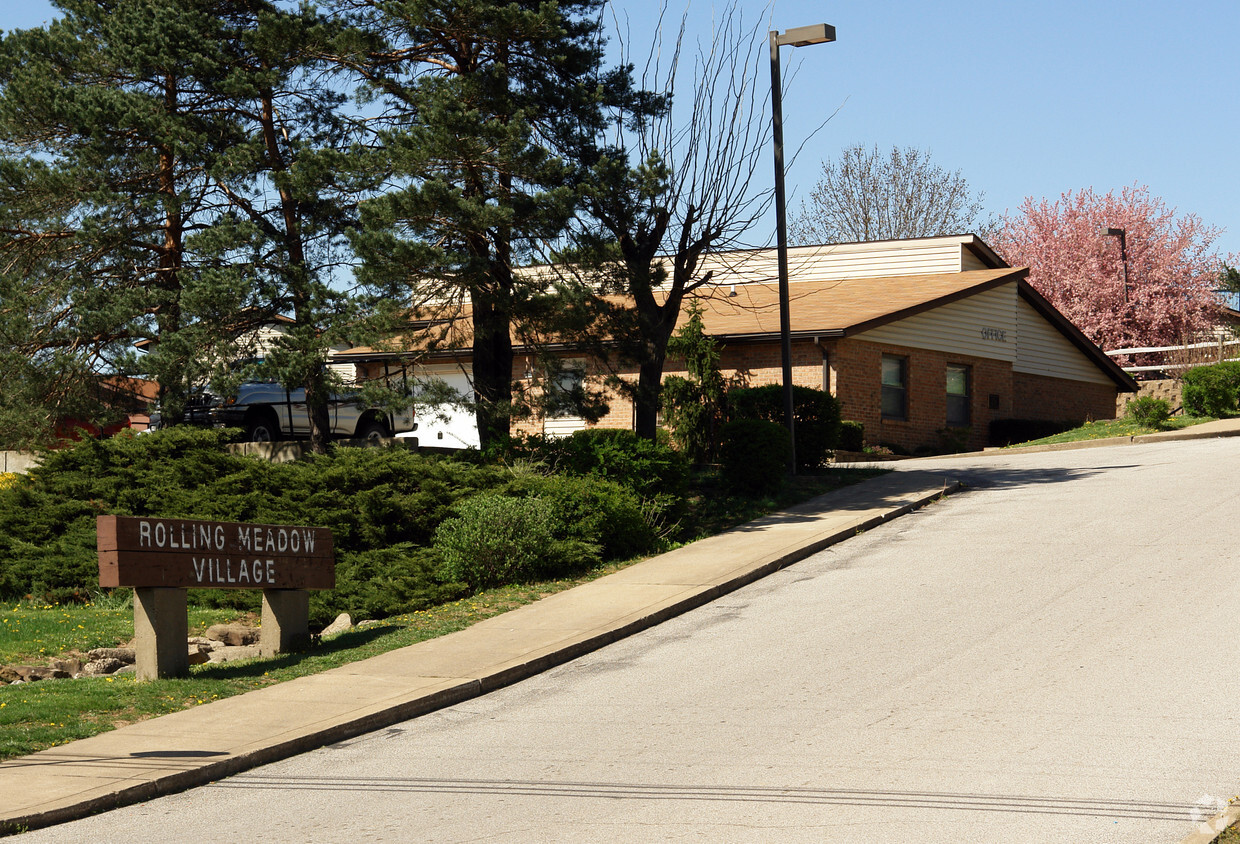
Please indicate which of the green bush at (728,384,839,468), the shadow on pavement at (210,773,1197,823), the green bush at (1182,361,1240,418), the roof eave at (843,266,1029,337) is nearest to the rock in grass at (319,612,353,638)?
the shadow on pavement at (210,773,1197,823)

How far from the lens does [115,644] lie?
38.1 ft

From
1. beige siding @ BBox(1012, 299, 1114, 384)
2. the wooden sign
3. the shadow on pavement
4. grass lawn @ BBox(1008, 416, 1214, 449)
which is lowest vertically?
the shadow on pavement

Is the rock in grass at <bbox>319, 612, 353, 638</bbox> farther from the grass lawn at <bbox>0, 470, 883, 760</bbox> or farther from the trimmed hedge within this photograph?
the trimmed hedge

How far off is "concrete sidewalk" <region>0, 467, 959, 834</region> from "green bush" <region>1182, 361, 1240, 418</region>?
17.2 m

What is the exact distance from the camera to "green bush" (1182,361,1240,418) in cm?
2880

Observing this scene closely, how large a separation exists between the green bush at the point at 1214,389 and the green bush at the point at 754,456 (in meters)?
15.9

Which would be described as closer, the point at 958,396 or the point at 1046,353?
the point at 958,396

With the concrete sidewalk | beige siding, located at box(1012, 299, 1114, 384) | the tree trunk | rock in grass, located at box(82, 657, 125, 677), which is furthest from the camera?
beige siding, located at box(1012, 299, 1114, 384)

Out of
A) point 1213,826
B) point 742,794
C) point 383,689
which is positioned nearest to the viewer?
point 1213,826

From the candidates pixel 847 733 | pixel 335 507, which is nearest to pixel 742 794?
pixel 847 733

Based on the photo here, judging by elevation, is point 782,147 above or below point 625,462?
above

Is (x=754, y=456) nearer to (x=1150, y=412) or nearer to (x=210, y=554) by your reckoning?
(x=210, y=554)

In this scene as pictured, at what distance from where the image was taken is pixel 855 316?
26.8 metres

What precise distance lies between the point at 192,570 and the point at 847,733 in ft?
17.4
